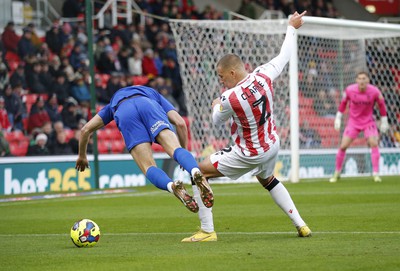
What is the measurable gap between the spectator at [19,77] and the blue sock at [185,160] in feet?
39.8

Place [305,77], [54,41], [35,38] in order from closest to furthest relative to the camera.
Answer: [305,77], [54,41], [35,38]

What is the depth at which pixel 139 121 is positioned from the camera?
9094 millimetres

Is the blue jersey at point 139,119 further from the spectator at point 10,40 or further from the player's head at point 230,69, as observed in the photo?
the spectator at point 10,40

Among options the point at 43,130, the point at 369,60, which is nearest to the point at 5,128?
the point at 43,130

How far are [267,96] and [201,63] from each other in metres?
11.8

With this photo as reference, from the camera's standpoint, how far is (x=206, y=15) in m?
27.2

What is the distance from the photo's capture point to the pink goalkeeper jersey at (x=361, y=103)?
1828cm

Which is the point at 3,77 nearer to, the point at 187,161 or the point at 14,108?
the point at 14,108

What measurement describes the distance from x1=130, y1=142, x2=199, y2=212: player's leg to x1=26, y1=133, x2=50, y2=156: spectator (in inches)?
382

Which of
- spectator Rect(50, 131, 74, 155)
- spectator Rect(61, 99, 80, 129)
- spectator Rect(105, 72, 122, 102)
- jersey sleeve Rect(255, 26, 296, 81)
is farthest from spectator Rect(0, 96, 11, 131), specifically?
jersey sleeve Rect(255, 26, 296, 81)

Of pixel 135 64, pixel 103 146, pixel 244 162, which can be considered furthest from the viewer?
pixel 135 64

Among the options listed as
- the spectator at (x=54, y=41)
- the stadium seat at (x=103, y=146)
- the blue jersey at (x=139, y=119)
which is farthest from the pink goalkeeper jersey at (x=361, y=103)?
the blue jersey at (x=139, y=119)

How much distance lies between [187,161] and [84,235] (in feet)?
3.83

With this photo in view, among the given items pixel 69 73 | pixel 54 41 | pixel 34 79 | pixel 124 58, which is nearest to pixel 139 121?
pixel 34 79
